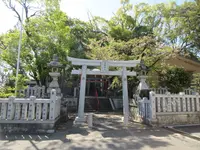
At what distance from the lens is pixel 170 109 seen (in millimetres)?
7441

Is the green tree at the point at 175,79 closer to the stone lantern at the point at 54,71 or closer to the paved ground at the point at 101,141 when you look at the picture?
the paved ground at the point at 101,141

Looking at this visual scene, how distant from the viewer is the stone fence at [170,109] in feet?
23.7

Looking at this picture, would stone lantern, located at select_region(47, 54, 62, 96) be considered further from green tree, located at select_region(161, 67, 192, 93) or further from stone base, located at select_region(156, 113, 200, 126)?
green tree, located at select_region(161, 67, 192, 93)

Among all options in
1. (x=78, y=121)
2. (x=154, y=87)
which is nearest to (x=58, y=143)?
(x=78, y=121)

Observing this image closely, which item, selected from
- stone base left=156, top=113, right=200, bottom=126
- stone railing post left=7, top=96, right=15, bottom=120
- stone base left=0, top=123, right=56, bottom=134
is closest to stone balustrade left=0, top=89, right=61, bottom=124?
stone railing post left=7, top=96, right=15, bottom=120

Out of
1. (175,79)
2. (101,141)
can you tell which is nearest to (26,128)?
(101,141)

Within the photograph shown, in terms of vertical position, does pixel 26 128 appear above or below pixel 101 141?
above

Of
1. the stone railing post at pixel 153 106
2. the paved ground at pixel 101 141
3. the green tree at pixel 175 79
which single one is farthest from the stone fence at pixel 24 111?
the green tree at pixel 175 79

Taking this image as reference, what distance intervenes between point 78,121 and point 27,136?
2.35 m

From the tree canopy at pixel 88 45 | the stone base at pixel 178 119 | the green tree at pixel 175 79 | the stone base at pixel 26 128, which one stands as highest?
the tree canopy at pixel 88 45

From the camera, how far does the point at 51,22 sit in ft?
38.6

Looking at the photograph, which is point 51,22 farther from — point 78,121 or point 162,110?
point 162,110

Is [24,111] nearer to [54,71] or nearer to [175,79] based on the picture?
[54,71]

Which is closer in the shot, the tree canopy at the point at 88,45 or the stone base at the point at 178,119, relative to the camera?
the stone base at the point at 178,119
